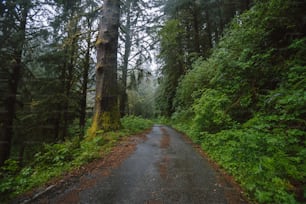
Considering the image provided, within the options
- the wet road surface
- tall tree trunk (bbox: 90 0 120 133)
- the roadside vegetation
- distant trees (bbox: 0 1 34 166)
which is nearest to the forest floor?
the wet road surface

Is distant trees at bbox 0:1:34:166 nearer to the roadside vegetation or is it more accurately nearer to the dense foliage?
the roadside vegetation

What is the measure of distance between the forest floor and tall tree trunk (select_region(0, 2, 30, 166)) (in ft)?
22.6

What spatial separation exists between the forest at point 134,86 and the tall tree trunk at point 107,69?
0.04 metres

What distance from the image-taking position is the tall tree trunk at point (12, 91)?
26.7 feet

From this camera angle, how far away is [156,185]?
303 centimetres

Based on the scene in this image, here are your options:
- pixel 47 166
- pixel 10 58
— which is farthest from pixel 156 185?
pixel 10 58

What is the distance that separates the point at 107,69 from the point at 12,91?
5427 mm

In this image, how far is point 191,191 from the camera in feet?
9.32

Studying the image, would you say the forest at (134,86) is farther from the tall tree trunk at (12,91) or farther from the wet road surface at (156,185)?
the wet road surface at (156,185)

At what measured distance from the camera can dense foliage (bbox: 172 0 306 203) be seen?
8.68ft

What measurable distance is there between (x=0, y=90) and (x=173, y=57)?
1432 centimetres

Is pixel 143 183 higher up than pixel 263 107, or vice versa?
pixel 263 107

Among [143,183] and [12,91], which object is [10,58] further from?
[143,183]

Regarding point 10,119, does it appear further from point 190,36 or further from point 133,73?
point 190,36
